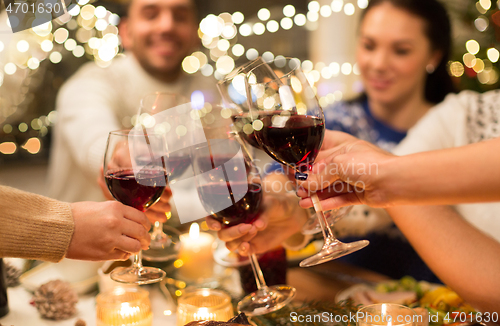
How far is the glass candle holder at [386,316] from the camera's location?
0.55m

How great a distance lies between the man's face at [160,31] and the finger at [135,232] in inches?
71.6

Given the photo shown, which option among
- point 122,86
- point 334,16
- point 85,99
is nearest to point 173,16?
point 122,86

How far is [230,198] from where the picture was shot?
0.73 meters

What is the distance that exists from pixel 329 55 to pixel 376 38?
4.19ft

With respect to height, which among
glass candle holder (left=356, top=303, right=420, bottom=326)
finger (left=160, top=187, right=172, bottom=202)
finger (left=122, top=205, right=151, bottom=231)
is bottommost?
glass candle holder (left=356, top=303, right=420, bottom=326)

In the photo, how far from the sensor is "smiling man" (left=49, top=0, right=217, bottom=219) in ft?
6.24

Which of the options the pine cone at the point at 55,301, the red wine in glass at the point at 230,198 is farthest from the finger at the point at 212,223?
the pine cone at the point at 55,301

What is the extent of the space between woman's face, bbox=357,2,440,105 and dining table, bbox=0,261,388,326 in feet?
4.33

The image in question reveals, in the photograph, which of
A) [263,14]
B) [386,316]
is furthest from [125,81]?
[386,316]

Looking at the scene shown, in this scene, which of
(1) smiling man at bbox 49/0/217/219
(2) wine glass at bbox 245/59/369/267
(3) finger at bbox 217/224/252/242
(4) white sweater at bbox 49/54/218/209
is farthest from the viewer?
(1) smiling man at bbox 49/0/217/219

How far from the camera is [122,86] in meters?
2.33

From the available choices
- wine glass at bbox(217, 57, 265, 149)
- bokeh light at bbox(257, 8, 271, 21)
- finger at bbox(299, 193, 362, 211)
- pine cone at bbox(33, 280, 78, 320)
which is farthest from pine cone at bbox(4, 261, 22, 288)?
bokeh light at bbox(257, 8, 271, 21)

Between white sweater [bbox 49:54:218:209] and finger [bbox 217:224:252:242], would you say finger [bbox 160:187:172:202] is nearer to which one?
finger [bbox 217:224:252:242]

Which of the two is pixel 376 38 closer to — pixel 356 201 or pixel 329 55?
pixel 329 55
